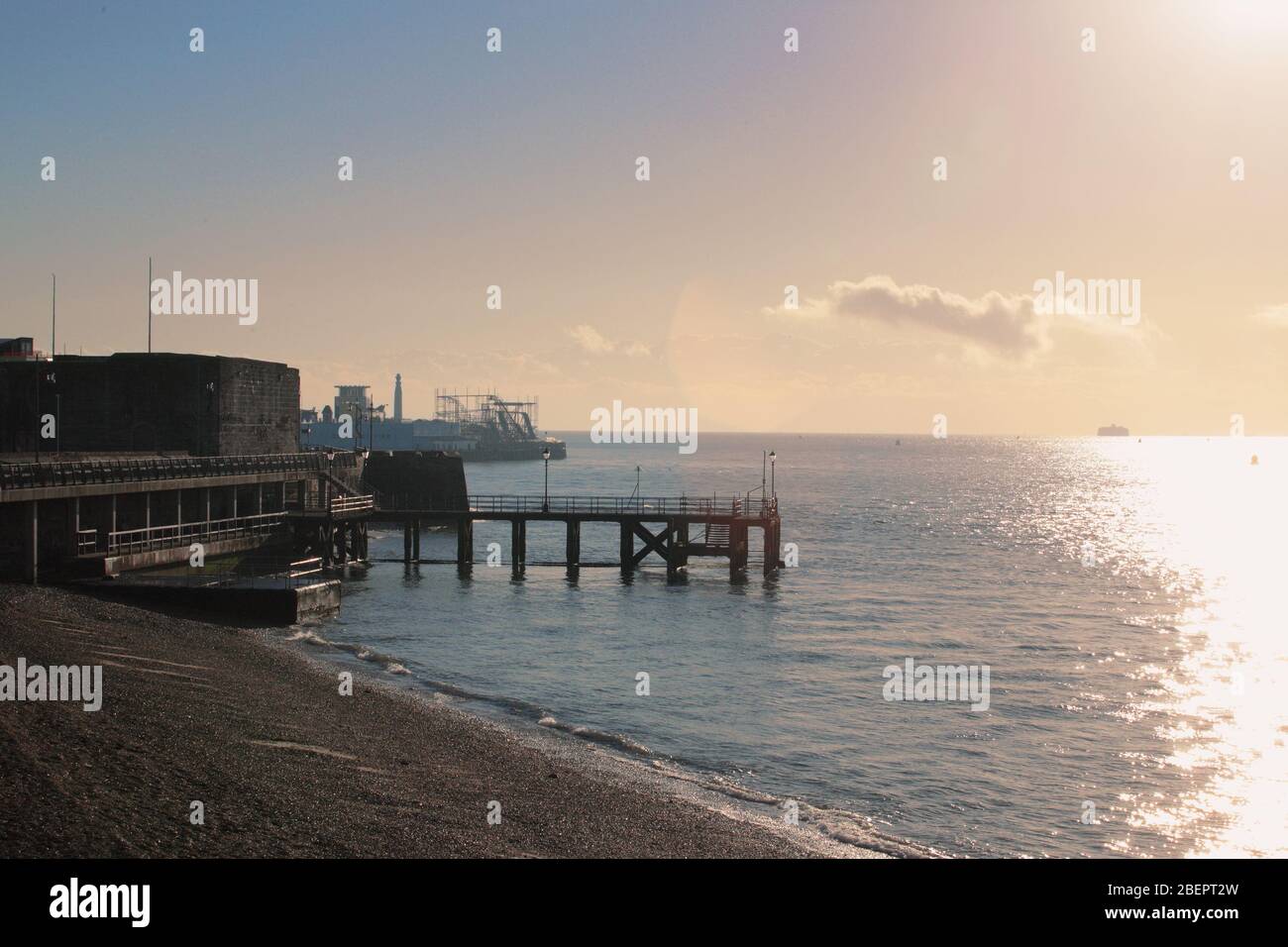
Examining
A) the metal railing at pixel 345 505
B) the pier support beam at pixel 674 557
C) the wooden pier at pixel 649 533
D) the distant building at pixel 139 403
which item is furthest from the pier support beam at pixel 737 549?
the distant building at pixel 139 403

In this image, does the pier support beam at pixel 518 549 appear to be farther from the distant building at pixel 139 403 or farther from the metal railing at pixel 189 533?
the distant building at pixel 139 403

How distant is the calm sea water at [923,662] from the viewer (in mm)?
24625

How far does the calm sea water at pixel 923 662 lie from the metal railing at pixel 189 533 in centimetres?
554

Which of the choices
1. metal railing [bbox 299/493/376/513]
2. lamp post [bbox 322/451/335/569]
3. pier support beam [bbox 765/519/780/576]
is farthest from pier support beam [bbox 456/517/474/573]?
pier support beam [bbox 765/519/780/576]

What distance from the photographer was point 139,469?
4616cm

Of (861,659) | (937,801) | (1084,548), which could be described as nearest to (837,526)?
(1084,548)

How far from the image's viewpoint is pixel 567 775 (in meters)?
24.2

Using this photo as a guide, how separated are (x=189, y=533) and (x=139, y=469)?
4.63 m

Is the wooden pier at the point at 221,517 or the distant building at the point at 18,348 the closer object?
the wooden pier at the point at 221,517

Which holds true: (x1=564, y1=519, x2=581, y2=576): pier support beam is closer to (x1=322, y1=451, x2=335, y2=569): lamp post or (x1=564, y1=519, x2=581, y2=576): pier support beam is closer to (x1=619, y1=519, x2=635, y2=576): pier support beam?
(x1=619, y1=519, x2=635, y2=576): pier support beam

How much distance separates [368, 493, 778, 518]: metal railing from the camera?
63188 mm

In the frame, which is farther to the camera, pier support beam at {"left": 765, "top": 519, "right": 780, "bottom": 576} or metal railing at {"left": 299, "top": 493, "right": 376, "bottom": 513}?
pier support beam at {"left": 765, "top": 519, "right": 780, "bottom": 576}

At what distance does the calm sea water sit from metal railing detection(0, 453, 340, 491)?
7.97 metres
